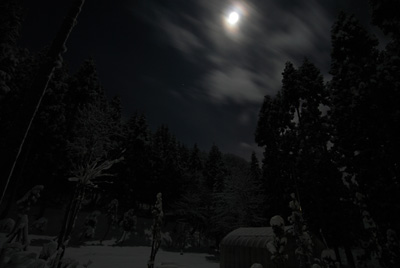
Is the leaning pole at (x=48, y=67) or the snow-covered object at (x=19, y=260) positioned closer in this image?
the leaning pole at (x=48, y=67)

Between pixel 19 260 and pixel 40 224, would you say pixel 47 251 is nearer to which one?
pixel 19 260

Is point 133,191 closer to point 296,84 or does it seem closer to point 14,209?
point 14,209

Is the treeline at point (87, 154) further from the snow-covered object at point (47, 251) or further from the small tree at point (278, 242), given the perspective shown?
the small tree at point (278, 242)

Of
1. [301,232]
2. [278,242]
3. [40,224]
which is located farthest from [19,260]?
[40,224]

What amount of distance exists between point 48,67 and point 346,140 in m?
17.5

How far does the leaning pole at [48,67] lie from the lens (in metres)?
3.08

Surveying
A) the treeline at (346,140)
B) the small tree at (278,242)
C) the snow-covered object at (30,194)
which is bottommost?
the small tree at (278,242)

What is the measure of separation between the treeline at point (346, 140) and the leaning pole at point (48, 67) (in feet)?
29.4

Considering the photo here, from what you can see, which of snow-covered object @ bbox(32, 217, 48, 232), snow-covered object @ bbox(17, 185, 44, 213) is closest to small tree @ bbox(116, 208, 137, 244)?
snow-covered object @ bbox(32, 217, 48, 232)

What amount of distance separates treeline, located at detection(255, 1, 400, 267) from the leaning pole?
8.96 metres

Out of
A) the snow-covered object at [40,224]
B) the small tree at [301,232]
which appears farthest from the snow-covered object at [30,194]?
the small tree at [301,232]

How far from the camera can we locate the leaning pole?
3078 mm

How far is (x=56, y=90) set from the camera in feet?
78.6

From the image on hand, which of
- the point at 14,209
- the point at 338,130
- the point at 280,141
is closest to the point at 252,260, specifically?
the point at 338,130
